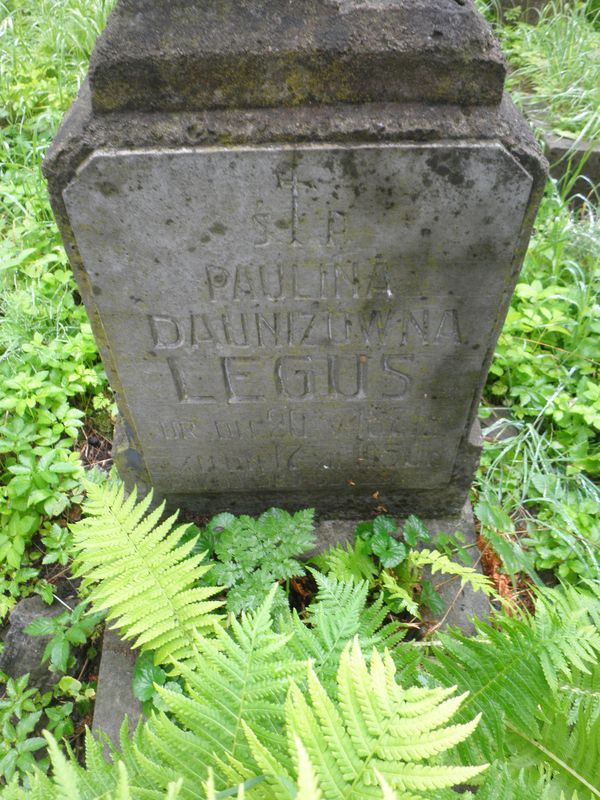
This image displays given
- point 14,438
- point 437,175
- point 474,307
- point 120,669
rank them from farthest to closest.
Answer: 1. point 14,438
2. point 120,669
3. point 474,307
4. point 437,175

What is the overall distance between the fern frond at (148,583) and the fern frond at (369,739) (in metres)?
0.80

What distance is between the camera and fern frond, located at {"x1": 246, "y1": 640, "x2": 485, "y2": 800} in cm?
100

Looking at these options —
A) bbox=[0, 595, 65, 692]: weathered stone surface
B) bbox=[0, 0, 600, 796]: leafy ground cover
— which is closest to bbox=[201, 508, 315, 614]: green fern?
bbox=[0, 0, 600, 796]: leafy ground cover

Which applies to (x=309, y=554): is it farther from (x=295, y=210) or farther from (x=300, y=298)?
(x=295, y=210)

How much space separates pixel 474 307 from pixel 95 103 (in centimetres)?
120

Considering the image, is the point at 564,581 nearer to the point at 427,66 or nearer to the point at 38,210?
the point at 427,66

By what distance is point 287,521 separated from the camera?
2.25m

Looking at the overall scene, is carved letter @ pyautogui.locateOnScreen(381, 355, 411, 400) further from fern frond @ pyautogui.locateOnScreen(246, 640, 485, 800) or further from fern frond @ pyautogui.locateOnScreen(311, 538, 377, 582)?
fern frond @ pyautogui.locateOnScreen(246, 640, 485, 800)

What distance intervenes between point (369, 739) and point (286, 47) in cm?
149

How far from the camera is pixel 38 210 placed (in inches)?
143

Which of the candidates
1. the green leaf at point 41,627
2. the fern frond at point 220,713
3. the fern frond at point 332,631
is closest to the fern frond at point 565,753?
the fern frond at point 332,631

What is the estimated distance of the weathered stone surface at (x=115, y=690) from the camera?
2.01 metres

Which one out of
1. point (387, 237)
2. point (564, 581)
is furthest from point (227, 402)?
point (564, 581)

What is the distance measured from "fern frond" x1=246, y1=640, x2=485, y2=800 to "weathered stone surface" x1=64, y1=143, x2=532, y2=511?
1088 millimetres
